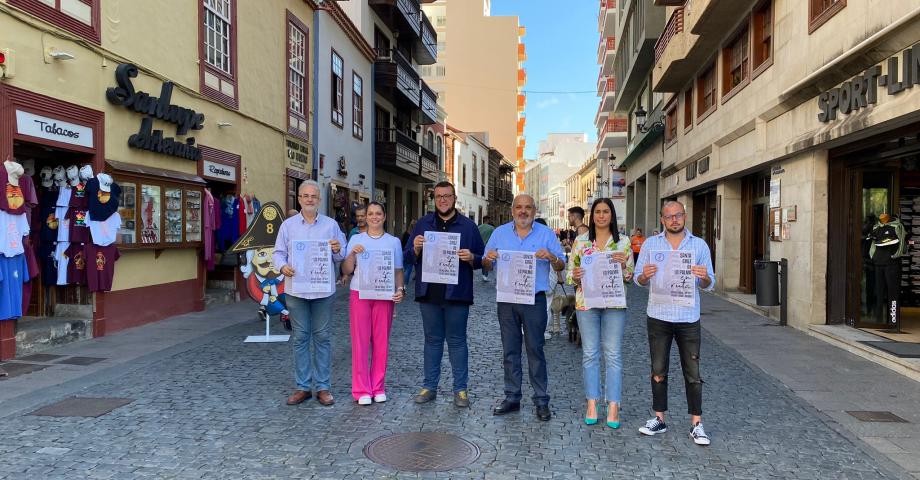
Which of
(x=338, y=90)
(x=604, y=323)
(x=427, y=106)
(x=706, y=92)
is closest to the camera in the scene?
(x=604, y=323)

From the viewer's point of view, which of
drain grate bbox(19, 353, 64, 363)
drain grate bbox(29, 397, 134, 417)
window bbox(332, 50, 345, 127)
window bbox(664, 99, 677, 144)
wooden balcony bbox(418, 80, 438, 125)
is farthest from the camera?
wooden balcony bbox(418, 80, 438, 125)

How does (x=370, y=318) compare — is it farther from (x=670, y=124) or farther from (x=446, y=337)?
(x=670, y=124)

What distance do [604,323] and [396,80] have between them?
2143 centimetres

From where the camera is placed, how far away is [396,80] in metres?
25.1

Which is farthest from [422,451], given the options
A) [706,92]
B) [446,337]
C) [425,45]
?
[425,45]

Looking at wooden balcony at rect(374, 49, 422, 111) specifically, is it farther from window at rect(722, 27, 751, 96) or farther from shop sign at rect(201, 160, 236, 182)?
window at rect(722, 27, 751, 96)

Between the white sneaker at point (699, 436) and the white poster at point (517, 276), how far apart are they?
5.09 feet

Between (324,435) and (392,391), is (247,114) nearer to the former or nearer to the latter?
(392,391)

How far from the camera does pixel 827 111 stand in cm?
907

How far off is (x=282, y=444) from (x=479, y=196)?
5105 cm

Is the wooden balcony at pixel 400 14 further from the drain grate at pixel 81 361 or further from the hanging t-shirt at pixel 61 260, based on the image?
the drain grate at pixel 81 361

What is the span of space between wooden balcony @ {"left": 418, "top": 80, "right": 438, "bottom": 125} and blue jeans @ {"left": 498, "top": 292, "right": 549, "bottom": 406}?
24854mm

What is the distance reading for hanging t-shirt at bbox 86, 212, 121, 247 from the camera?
349 inches

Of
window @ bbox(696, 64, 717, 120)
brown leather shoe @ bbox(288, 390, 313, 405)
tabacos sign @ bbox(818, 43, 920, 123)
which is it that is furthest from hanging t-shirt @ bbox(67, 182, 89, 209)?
window @ bbox(696, 64, 717, 120)
